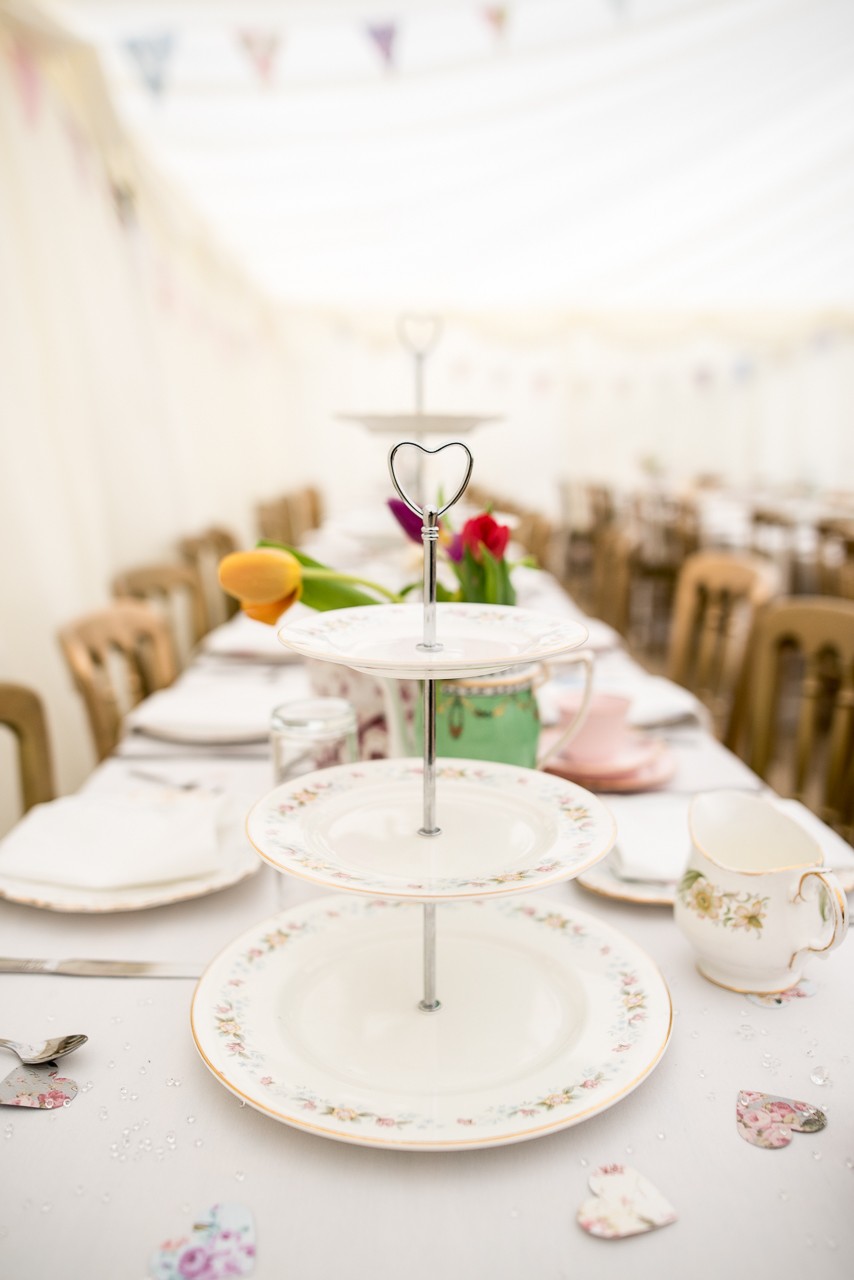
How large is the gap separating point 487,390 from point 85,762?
7398 millimetres

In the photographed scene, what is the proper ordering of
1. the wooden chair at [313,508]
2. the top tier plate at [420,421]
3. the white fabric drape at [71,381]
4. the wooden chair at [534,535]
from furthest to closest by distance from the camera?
the wooden chair at [313,508] < the wooden chair at [534,535] < the white fabric drape at [71,381] < the top tier plate at [420,421]

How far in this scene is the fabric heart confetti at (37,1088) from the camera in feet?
2.06

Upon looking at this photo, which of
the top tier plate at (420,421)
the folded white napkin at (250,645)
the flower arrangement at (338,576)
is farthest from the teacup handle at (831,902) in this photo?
the folded white napkin at (250,645)

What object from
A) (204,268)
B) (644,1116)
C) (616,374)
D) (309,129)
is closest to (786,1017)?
(644,1116)

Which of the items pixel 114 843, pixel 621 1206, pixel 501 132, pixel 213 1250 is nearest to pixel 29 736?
pixel 114 843

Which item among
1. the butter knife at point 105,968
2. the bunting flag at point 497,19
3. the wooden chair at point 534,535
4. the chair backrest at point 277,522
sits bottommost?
the chair backrest at point 277,522

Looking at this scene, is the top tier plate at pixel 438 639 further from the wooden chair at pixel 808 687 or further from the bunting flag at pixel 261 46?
the bunting flag at pixel 261 46

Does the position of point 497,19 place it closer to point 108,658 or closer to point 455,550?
point 108,658

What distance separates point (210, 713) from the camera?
1.48 meters

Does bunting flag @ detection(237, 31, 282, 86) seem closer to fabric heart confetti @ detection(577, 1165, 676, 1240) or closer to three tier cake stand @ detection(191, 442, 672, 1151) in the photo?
three tier cake stand @ detection(191, 442, 672, 1151)

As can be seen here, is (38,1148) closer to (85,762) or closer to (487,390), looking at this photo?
(85,762)

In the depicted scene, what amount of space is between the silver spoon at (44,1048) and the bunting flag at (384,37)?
9.98 feet

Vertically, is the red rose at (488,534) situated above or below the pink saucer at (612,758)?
above

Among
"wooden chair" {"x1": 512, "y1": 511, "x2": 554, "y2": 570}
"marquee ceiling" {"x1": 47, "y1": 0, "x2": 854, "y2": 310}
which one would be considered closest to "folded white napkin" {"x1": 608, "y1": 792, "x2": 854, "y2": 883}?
"marquee ceiling" {"x1": 47, "y1": 0, "x2": 854, "y2": 310}
